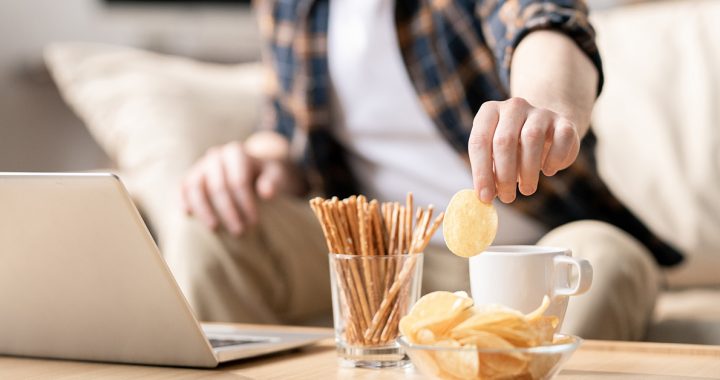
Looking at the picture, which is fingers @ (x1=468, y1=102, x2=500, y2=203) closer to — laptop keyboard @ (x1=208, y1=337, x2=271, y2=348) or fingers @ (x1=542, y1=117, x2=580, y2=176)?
fingers @ (x1=542, y1=117, x2=580, y2=176)

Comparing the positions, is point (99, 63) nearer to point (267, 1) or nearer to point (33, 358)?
point (267, 1)

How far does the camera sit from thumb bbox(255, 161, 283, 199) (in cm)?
144

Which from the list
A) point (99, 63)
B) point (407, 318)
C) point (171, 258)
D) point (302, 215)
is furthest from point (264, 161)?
point (407, 318)

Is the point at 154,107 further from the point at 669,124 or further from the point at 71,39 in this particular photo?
the point at 71,39

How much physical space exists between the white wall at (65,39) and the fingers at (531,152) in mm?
2837

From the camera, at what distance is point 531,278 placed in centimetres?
71

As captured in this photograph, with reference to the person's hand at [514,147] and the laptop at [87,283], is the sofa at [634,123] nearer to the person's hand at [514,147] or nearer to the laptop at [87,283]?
the laptop at [87,283]

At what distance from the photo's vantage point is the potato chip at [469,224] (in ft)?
2.21

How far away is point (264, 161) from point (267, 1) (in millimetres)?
321

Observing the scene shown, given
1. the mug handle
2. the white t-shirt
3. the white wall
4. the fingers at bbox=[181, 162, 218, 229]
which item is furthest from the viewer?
the white wall

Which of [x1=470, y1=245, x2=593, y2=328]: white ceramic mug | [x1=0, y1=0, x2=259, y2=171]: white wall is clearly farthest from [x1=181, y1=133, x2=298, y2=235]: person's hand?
[x1=0, y1=0, x2=259, y2=171]: white wall

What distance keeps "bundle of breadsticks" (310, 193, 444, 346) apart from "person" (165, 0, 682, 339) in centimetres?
44

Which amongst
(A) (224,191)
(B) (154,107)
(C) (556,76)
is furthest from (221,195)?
(C) (556,76)

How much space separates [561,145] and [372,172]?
895 millimetres
